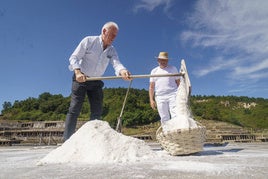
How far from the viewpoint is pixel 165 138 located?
326 cm

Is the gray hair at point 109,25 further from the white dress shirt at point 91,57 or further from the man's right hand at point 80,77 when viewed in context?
the man's right hand at point 80,77

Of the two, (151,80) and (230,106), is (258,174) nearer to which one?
(151,80)

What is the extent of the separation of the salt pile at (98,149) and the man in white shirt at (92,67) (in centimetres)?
77

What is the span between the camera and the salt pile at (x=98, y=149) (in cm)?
268

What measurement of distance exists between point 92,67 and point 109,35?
54cm

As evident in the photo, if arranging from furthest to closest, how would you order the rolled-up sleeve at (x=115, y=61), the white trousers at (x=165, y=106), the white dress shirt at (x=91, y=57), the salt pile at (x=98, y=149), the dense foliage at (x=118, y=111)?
the dense foliage at (x=118, y=111) < the white trousers at (x=165, y=106) < the rolled-up sleeve at (x=115, y=61) < the white dress shirt at (x=91, y=57) < the salt pile at (x=98, y=149)

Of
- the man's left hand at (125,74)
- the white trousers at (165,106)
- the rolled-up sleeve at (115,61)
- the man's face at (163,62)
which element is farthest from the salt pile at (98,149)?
the man's face at (163,62)

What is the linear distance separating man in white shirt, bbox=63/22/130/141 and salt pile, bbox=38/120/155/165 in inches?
30.1

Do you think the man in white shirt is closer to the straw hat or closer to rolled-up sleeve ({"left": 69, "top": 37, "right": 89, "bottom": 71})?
rolled-up sleeve ({"left": 69, "top": 37, "right": 89, "bottom": 71})

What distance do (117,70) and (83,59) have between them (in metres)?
0.54

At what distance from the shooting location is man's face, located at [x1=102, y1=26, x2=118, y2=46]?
3943 millimetres

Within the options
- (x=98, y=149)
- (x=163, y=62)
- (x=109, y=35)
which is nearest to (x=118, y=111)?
(x=163, y=62)

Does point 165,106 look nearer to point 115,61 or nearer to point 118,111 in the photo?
point 115,61

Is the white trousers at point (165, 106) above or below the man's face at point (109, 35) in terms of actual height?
below
